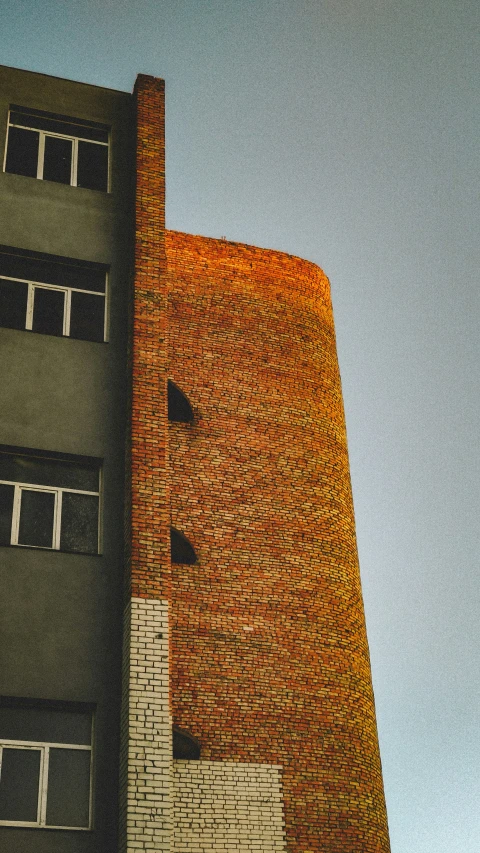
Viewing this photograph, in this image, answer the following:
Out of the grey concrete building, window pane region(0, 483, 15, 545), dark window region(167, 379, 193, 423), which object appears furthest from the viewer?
dark window region(167, 379, 193, 423)

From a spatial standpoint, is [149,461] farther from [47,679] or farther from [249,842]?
[249,842]

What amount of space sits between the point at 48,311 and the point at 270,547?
612cm

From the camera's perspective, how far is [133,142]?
52.8 ft

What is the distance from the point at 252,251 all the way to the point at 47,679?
12320 millimetres

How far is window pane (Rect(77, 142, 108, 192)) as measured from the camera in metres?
15.6

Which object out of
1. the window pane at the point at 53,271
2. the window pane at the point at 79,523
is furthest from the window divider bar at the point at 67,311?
the window pane at the point at 79,523

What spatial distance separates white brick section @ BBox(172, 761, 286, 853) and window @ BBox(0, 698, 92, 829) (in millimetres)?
3725

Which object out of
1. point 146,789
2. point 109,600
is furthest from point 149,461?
point 146,789

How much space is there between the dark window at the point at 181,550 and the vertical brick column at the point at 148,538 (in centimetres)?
391

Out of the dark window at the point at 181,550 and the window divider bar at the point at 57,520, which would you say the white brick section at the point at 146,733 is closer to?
the window divider bar at the point at 57,520

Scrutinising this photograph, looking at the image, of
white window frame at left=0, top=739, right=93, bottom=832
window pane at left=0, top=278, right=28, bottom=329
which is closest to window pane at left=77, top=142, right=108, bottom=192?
window pane at left=0, top=278, right=28, bottom=329

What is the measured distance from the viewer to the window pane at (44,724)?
11078 millimetres

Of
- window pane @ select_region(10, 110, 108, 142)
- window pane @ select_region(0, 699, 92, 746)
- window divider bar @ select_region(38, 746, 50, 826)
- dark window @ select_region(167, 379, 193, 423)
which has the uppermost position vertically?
window pane @ select_region(10, 110, 108, 142)

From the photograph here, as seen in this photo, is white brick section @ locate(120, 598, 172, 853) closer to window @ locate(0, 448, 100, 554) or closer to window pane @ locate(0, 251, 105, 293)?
window @ locate(0, 448, 100, 554)
